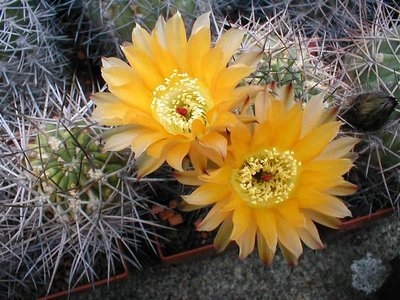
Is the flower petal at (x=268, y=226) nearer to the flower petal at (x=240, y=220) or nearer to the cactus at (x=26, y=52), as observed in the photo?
the flower petal at (x=240, y=220)

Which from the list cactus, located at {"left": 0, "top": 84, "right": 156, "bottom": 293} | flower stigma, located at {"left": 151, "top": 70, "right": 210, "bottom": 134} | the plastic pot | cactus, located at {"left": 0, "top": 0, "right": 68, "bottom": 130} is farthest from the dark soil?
flower stigma, located at {"left": 151, "top": 70, "right": 210, "bottom": 134}

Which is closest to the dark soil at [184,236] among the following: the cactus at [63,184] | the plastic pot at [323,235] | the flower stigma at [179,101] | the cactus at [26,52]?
the plastic pot at [323,235]

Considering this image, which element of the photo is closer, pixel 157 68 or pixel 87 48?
pixel 157 68

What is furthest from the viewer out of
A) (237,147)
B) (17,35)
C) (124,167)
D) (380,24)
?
(17,35)

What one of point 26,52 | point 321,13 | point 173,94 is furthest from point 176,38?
point 321,13

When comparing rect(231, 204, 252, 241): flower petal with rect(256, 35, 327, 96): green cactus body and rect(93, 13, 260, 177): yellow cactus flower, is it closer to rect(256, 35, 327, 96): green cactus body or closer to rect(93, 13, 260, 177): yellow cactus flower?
rect(93, 13, 260, 177): yellow cactus flower


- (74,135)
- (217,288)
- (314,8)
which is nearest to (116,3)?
(74,135)

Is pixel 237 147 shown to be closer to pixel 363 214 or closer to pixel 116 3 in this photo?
pixel 116 3

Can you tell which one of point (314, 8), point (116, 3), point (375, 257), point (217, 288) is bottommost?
point (375, 257)
